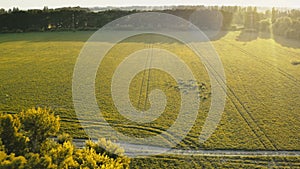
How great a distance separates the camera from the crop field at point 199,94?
37.7ft

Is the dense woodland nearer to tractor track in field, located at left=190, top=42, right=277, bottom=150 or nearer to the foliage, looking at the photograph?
tractor track in field, located at left=190, top=42, right=277, bottom=150

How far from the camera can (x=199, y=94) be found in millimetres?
17156

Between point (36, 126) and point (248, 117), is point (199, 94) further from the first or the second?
point (36, 126)

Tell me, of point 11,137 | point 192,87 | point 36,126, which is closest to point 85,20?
point 192,87

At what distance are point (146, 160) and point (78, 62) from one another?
55.5 feet

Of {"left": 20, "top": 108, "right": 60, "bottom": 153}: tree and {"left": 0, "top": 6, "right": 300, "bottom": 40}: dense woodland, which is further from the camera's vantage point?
{"left": 0, "top": 6, "right": 300, "bottom": 40}: dense woodland

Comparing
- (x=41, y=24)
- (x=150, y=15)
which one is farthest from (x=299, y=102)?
(x=41, y=24)

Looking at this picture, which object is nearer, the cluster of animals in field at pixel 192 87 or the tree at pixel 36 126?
the tree at pixel 36 126

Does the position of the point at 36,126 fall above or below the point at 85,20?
below

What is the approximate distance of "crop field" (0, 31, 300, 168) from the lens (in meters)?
11.5

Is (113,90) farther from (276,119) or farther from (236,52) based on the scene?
(236,52)

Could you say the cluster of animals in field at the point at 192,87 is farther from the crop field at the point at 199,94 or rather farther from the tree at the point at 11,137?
the tree at the point at 11,137

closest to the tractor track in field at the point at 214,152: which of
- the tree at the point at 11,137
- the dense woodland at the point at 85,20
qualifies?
the tree at the point at 11,137

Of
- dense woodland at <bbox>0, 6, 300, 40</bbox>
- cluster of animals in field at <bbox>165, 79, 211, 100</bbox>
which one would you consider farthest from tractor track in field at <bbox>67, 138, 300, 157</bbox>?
dense woodland at <bbox>0, 6, 300, 40</bbox>
